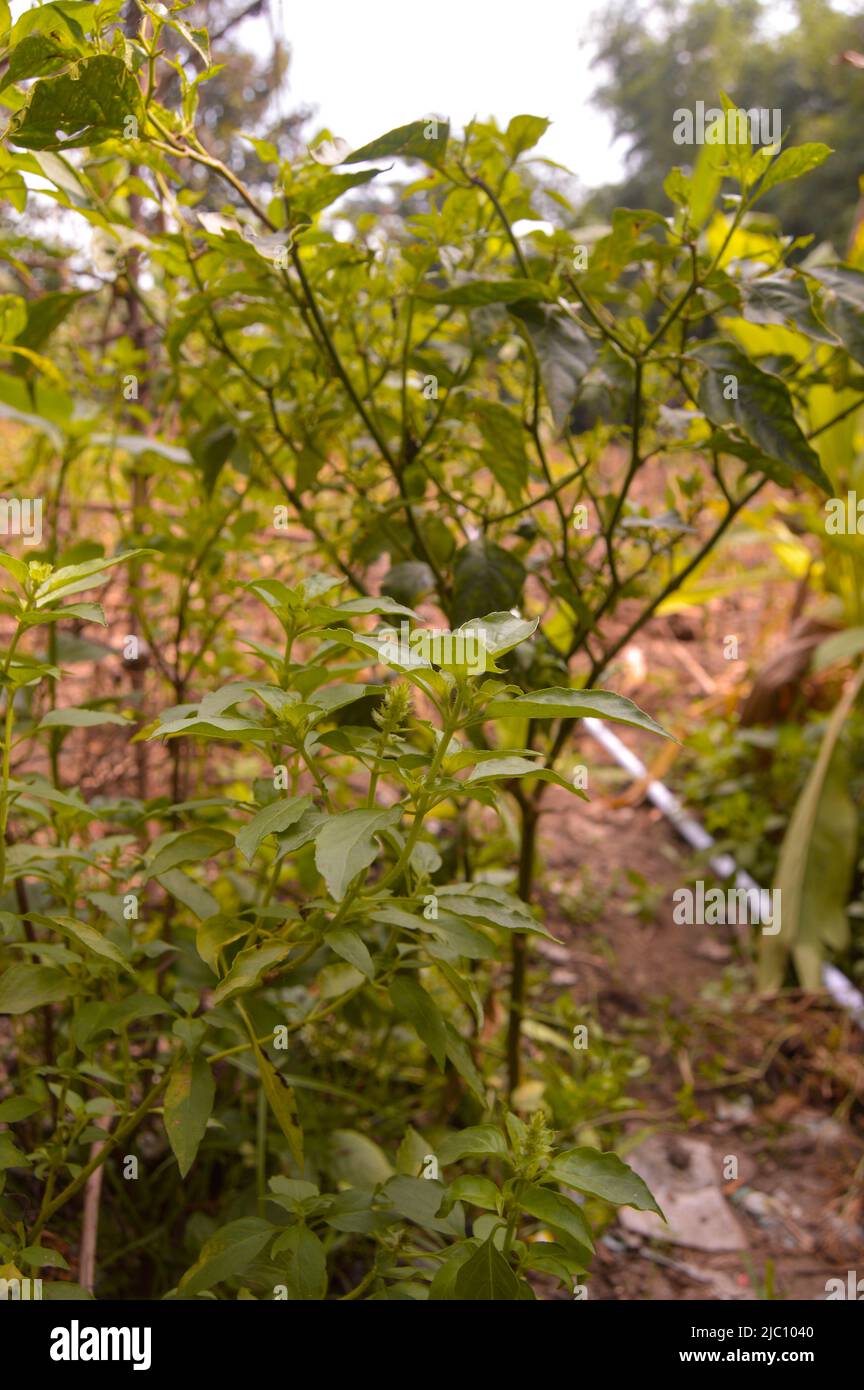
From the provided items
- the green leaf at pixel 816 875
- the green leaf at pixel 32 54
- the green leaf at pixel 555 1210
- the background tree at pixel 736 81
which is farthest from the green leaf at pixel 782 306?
the background tree at pixel 736 81

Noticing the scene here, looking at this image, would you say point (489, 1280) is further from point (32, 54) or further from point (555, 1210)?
point (32, 54)

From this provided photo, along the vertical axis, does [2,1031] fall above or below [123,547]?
below

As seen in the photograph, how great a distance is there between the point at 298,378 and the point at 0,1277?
784 mm

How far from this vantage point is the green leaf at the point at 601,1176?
0.54 metres

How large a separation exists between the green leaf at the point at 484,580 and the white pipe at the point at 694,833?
66cm

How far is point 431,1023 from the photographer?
60 cm

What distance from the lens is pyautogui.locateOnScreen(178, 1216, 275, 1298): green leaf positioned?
573mm

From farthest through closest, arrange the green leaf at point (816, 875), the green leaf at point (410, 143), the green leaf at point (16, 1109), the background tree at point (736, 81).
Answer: the background tree at point (736, 81), the green leaf at point (816, 875), the green leaf at point (410, 143), the green leaf at point (16, 1109)

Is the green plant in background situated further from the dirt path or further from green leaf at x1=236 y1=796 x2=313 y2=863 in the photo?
the dirt path

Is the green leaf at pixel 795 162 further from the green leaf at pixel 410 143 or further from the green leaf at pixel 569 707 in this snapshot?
the green leaf at pixel 569 707

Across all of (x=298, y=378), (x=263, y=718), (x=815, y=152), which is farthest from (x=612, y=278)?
(x=263, y=718)

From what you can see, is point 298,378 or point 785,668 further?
point 785,668

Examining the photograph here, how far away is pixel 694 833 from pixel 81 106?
1.74m
